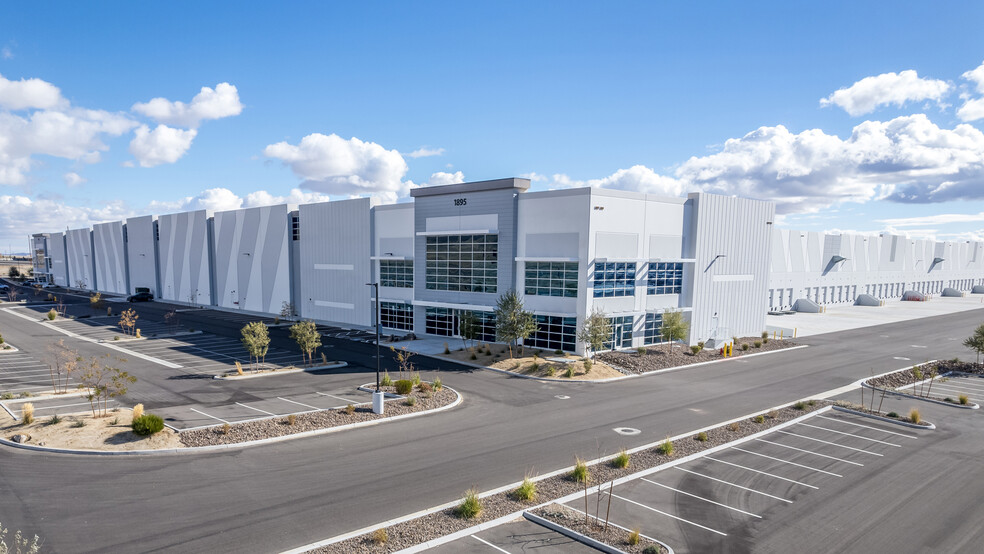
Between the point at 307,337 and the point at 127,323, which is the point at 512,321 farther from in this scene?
the point at 127,323

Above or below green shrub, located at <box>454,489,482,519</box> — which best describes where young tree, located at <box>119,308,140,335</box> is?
below

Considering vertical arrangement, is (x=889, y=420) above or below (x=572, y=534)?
below

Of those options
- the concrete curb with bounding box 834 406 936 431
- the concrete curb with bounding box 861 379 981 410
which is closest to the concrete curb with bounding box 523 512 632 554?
the concrete curb with bounding box 834 406 936 431

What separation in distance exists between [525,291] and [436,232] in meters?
9.83

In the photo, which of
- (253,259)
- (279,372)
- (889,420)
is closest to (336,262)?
(253,259)

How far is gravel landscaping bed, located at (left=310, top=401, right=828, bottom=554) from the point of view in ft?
37.9

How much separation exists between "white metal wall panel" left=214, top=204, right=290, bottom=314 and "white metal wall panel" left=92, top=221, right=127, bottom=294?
32439 mm

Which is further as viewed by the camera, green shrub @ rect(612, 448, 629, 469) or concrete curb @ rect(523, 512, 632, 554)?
green shrub @ rect(612, 448, 629, 469)

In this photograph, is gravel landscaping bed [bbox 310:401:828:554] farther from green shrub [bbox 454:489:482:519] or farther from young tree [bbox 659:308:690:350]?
young tree [bbox 659:308:690:350]

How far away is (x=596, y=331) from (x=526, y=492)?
19512 millimetres

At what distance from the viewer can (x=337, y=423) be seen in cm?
2056

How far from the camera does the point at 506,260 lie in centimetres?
3838

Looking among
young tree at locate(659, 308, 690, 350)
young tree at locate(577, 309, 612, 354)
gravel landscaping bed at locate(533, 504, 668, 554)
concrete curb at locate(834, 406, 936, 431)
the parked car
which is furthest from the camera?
the parked car

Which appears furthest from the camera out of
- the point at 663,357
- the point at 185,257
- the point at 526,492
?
the point at 185,257
